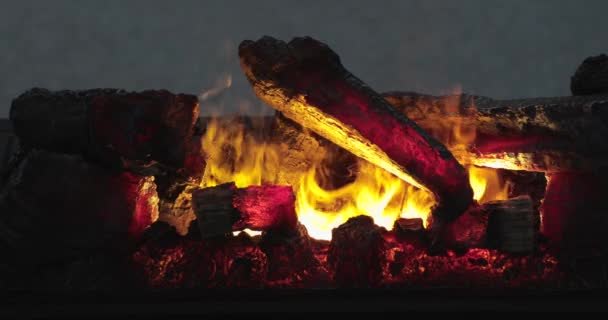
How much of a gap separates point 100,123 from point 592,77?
226 cm

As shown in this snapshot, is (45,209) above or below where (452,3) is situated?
below

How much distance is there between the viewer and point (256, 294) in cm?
153

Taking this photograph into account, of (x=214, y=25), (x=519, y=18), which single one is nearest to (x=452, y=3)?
(x=519, y=18)

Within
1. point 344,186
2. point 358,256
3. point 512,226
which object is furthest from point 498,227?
point 344,186

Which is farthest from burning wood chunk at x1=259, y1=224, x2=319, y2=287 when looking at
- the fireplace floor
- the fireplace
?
the fireplace floor

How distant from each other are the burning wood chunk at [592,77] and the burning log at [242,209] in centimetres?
153

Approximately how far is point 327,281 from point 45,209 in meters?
1.19

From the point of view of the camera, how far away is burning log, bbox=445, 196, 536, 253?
189 cm

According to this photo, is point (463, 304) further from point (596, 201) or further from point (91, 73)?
point (91, 73)

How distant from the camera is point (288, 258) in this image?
194 centimetres

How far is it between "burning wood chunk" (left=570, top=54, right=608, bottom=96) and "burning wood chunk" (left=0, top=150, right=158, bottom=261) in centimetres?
221

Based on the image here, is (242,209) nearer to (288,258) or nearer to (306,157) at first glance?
(288,258)

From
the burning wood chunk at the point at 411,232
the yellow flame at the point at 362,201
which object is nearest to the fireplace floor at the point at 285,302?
the burning wood chunk at the point at 411,232

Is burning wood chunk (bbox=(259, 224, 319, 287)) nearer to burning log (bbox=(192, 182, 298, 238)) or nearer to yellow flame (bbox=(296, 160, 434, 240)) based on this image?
burning log (bbox=(192, 182, 298, 238))
